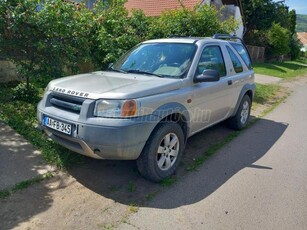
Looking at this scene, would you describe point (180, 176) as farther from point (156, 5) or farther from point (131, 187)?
point (156, 5)

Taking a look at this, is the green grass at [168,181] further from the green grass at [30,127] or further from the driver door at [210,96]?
the green grass at [30,127]

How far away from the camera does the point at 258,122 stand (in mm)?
6598

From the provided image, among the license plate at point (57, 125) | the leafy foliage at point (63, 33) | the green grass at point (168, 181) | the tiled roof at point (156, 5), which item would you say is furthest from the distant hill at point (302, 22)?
the license plate at point (57, 125)

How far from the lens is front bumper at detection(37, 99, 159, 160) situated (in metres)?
3.00

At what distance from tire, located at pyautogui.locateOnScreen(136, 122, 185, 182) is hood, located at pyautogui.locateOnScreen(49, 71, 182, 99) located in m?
0.49

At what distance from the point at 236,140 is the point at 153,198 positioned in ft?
8.47

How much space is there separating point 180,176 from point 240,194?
796mm

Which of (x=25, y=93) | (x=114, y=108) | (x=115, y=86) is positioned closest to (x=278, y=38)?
(x=25, y=93)

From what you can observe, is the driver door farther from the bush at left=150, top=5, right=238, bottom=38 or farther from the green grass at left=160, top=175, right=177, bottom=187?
the bush at left=150, top=5, right=238, bottom=38

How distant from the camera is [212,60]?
4586 mm

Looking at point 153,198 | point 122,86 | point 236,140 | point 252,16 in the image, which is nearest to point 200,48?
point 122,86

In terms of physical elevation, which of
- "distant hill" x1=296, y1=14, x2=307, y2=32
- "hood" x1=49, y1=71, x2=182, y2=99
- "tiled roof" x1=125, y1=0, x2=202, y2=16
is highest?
"distant hill" x1=296, y1=14, x2=307, y2=32

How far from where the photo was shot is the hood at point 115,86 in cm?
316

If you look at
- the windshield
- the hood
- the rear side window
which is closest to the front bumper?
the hood
